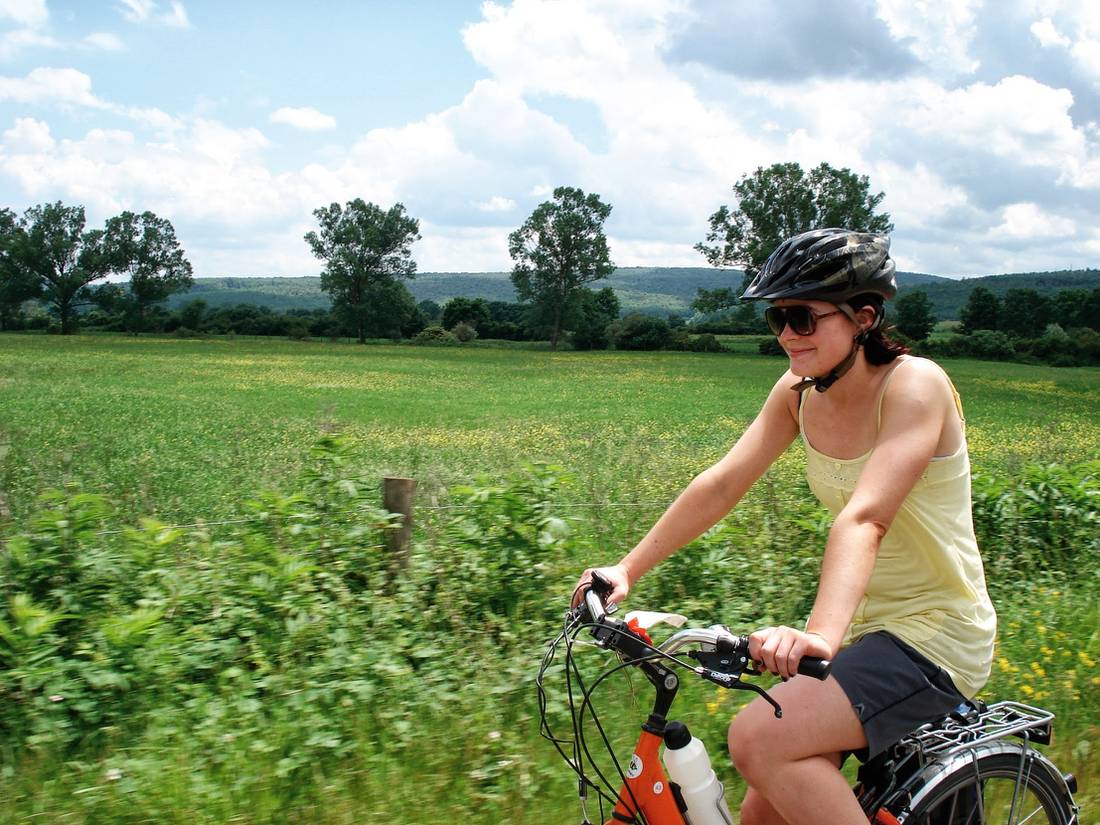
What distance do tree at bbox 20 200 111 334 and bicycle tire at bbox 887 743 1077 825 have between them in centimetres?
8634

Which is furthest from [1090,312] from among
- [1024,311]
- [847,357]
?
[847,357]

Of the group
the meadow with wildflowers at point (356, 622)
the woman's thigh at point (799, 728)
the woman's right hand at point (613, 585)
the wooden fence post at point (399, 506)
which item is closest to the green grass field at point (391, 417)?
the meadow with wildflowers at point (356, 622)

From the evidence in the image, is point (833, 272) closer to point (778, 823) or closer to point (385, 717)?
point (778, 823)

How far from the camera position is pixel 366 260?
87312mm

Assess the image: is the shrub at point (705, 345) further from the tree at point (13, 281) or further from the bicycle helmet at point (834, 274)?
the bicycle helmet at point (834, 274)

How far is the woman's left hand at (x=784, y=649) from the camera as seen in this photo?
1.82m

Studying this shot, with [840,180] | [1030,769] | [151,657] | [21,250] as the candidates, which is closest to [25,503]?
[151,657]

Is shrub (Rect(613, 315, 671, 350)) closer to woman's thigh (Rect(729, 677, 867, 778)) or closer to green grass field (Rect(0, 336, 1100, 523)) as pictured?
green grass field (Rect(0, 336, 1100, 523))

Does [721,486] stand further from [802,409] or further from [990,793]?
[990,793]

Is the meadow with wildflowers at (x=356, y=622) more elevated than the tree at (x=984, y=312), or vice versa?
the tree at (x=984, y=312)

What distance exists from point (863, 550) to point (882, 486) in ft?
0.51

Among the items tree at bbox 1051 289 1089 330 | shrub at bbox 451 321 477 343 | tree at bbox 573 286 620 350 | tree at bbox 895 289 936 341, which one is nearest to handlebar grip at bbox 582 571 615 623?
tree at bbox 895 289 936 341

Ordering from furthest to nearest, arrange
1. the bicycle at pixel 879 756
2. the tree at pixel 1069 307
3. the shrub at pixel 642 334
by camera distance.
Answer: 1. the tree at pixel 1069 307
2. the shrub at pixel 642 334
3. the bicycle at pixel 879 756

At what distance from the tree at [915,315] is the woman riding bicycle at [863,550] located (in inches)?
2585
